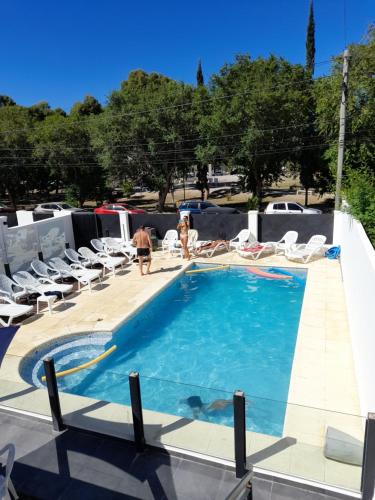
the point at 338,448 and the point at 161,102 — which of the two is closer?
the point at 338,448

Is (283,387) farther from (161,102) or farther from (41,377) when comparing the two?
(161,102)

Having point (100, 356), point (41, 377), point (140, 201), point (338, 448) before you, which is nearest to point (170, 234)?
point (100, 356)

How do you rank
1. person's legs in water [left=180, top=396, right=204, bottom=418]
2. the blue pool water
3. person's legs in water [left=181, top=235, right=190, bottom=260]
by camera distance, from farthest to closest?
1. person's legs in water [left=181, top=235, right=190, bottom=260]
2. the blue pool water
3. person's legs in water [left=180, top=396, right=204, bottom=418]

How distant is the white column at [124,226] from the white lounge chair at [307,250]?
679 cm

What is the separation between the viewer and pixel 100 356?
→ 778 cm

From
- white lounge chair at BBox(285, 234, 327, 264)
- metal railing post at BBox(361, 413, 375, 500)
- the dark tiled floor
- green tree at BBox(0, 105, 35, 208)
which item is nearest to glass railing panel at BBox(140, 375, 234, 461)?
the dark tiled floor

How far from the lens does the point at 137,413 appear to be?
14.1ft

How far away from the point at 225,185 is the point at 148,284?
44.0m

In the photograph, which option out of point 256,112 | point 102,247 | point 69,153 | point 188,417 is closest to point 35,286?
point 102,247

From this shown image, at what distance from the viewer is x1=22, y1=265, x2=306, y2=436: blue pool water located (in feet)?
14.0

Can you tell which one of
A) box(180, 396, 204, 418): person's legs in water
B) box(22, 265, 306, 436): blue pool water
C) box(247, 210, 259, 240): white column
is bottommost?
box(22, 265, 306, 436): blue pool water

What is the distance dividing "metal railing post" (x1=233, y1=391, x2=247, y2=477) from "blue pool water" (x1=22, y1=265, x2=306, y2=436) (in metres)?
0.10

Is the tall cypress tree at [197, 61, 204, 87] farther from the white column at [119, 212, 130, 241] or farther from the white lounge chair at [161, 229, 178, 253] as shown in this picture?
the white lounge chair at [161, 229, 178, 253]

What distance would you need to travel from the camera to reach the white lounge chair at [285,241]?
14.4m
